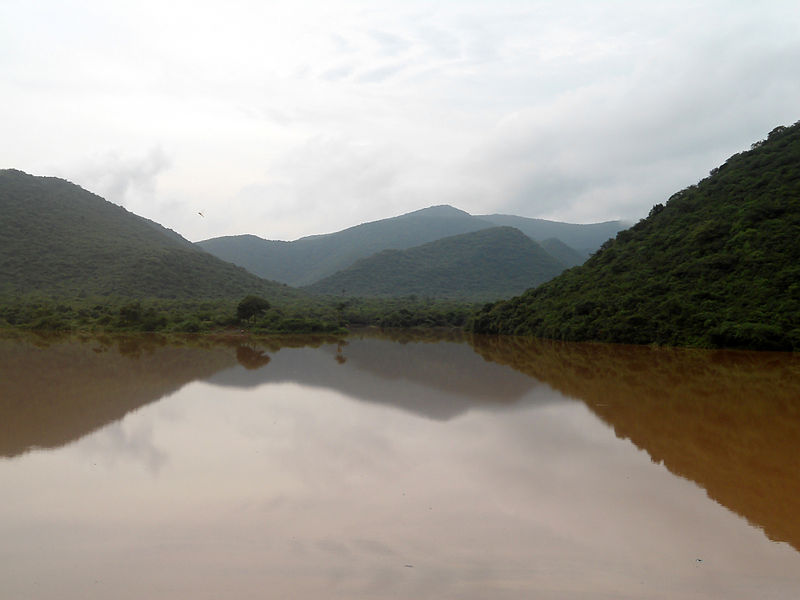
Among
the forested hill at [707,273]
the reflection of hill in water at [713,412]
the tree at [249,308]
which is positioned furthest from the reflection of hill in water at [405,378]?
the tree at [249,308]

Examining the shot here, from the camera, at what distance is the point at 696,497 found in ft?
24.6

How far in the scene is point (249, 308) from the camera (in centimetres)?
4634

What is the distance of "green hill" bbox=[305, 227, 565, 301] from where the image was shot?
109 meters

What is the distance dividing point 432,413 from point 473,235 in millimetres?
120871

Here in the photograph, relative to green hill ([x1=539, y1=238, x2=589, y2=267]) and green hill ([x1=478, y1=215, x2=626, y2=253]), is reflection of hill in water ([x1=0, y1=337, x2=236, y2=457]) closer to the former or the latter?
green hill ([x1=539, y1=238, x2=589, y2=267])

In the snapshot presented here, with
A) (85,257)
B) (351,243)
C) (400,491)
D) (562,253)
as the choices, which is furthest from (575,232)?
(400,491)

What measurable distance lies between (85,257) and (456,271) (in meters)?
71.4

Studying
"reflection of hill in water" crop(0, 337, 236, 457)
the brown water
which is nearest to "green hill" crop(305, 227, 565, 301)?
"reflection of hill in water" crop(0, 337, 236, 457)

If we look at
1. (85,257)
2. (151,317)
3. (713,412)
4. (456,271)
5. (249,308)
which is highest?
(456,271)

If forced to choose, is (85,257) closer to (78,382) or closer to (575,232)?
(78,382)

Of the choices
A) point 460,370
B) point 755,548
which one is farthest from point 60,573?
point 460,370

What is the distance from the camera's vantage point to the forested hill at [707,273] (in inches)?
1051

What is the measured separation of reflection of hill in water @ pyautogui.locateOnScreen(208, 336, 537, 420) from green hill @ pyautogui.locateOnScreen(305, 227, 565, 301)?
2917 inches

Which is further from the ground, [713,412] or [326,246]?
[326,246]
